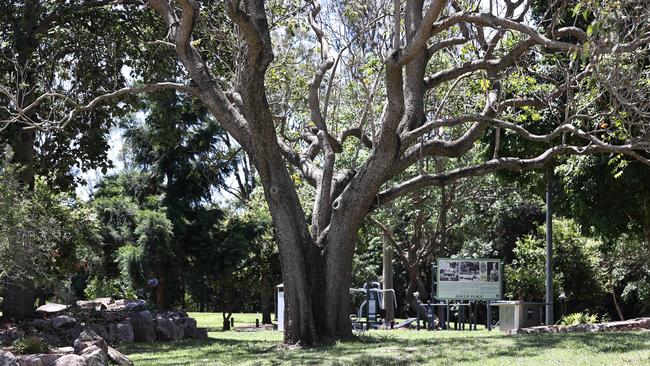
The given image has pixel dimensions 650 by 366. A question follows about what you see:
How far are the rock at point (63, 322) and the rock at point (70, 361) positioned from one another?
24.5 feet

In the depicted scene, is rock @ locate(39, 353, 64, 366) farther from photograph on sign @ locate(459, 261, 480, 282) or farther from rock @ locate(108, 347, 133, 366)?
photograph on sign @ locate(459, 261, 480, 282)

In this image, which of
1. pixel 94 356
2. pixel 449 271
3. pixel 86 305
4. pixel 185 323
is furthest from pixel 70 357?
pixel 449 271

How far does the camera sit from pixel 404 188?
51.0 ft

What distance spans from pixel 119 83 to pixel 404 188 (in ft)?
29.5

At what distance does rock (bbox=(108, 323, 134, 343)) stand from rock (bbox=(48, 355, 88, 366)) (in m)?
7.30

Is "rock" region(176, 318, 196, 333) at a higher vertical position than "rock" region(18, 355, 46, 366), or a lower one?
lower

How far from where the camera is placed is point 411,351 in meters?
13.0

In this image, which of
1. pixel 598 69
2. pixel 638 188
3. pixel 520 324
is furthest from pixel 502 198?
pixel 598 69

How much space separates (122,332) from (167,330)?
115cm

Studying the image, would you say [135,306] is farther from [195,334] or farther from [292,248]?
[292,248]

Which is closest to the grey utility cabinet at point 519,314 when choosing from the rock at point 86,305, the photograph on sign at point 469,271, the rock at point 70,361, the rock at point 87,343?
the photograph on sign at point 469,271

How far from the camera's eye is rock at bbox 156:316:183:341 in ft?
65.2

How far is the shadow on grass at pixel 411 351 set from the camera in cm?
1209

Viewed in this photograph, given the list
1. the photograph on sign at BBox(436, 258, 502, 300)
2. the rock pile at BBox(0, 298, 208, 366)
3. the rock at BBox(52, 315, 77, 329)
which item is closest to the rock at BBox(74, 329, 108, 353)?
the rock pile at BBox(0, 298, 208, 366)
